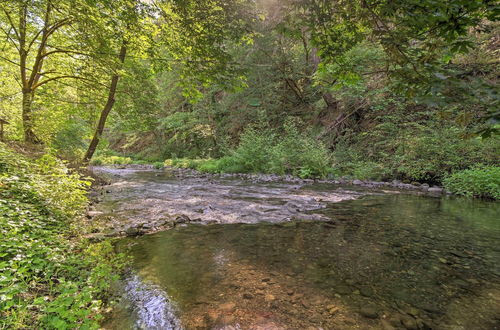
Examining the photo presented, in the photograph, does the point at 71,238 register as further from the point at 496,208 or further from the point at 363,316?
the point at 496,208

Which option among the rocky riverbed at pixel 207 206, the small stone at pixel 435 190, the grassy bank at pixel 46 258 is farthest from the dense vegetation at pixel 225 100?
the rocky riverbed at pixel 207 206

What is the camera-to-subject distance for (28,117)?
21.8 ft

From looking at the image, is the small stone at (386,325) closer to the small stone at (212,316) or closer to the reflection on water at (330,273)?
the reflection on water at (330,273)

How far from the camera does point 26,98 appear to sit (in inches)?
268

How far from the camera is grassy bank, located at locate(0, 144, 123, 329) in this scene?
1670mm

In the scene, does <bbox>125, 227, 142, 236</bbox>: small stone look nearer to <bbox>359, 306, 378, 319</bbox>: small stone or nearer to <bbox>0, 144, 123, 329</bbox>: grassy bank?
<bbox>0, 144, 123, 329</bbox>: grassy bank

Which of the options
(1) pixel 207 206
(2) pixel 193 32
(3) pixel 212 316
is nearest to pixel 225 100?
(1) pixel 207 206

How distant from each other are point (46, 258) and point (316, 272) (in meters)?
2.86

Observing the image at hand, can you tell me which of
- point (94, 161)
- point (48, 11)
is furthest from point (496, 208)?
point (94, 161)

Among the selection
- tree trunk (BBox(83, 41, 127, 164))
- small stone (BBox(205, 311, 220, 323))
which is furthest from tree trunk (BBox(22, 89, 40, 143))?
small stone (BBox(205, 311, 220, 323))

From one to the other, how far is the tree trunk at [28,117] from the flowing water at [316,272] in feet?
12.8

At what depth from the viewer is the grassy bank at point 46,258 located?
1670 mm

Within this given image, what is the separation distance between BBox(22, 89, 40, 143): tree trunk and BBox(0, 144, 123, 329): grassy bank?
350 centimetres

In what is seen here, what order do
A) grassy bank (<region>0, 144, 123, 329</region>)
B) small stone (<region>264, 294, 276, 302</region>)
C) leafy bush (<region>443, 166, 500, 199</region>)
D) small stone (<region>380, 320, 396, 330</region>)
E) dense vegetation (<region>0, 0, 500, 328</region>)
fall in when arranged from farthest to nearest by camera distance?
leafy bush (<region>443, 166, 500, 199</region>), small stone (<region>264, 294, 276, 302</region>), small stone (<region>380, 320, 396, 330</region>), dense vegetation (<region>0, 0, 500, 328</region>), grassy bank (<region>0, 144, 123, 329</region>)
